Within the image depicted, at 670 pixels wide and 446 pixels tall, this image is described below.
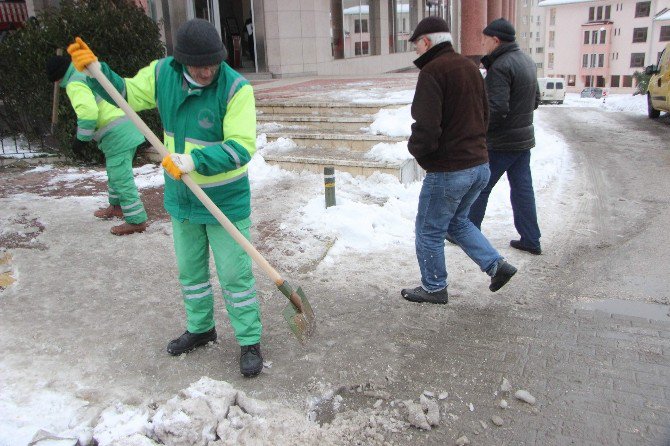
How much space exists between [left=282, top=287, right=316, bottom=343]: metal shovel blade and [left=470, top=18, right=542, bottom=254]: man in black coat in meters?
2.37

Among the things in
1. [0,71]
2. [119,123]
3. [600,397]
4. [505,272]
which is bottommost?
[600,397]

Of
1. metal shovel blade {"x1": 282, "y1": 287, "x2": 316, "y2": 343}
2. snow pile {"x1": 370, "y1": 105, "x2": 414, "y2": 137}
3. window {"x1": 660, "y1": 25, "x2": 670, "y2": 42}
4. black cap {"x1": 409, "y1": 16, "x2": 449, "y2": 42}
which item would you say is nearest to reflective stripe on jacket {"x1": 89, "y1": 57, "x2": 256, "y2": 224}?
metal shovel blade {"x1": 282, "y1": 287, "x2": 316, "y2": 343}

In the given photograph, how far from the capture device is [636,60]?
6294 cm

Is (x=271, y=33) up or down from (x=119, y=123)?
up

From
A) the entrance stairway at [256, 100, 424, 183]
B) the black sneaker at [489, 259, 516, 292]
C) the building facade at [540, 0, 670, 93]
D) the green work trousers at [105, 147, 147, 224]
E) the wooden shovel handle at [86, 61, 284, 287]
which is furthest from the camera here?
the building facade at [540, 0, 670, 93]

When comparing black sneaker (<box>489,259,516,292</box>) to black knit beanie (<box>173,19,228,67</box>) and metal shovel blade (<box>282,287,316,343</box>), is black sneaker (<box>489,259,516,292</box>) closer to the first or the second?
metal shovel blade (<box>282,287,316,343</box>)

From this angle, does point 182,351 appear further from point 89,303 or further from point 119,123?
point 119,123

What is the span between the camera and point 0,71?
9258 mm

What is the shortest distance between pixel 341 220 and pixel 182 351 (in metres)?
2.53

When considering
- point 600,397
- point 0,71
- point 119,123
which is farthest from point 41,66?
point 600,397

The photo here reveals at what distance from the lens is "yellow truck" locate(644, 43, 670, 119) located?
509 inches

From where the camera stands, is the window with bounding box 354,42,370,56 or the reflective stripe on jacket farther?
the window with bounding box 354,42,370,56

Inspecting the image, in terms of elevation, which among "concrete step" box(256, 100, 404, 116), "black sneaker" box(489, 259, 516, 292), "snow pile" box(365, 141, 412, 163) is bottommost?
"black sneaker" box(489, 259, 516, 292)

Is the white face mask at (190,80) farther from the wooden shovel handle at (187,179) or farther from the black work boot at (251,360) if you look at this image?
the black work boot at (251,360)
